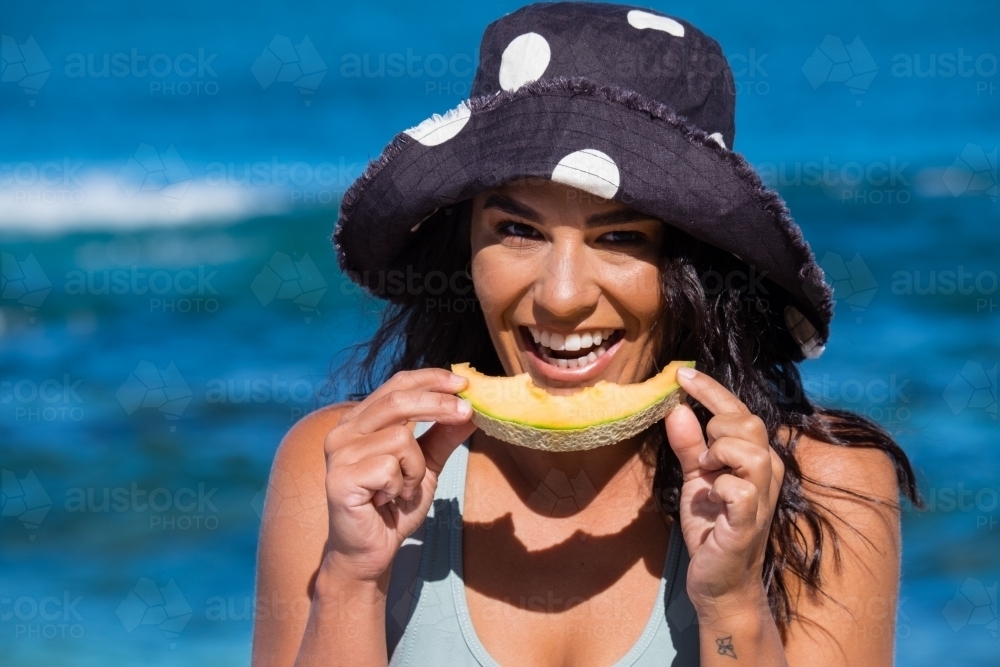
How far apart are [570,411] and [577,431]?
2.1 inches

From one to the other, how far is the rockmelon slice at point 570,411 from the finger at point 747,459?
0.25m

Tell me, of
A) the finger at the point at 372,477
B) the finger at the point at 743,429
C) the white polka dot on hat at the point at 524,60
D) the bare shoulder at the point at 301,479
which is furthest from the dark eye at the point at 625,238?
the bare shoulder at the point at 301,479

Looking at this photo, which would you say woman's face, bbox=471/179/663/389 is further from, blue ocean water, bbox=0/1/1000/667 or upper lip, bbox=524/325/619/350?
blue ocean water, bbox=0/1/1000/667

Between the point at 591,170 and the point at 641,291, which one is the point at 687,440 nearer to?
the point at 641,291

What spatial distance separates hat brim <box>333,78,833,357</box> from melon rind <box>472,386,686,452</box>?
441 mm

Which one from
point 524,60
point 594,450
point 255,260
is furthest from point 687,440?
point 255,260

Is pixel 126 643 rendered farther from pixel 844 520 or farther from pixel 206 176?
pixel 206 176

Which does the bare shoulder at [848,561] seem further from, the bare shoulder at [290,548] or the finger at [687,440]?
the bare shoulder at [290,548]

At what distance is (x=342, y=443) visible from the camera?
301 cm

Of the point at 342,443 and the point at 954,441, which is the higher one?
the point at 954,441

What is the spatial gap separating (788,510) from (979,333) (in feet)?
27.1

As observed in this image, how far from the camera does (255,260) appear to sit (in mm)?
13727

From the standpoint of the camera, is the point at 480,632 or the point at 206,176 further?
the point at 206,176

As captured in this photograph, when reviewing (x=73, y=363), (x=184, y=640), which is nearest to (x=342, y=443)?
(x=184, y=640)
